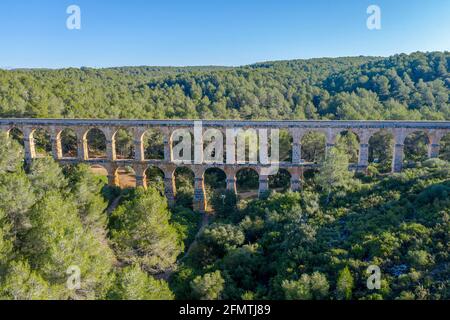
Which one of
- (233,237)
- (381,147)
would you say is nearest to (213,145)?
(233,237)

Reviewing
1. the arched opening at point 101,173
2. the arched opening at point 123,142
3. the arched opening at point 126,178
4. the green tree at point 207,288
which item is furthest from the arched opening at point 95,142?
the green tree at point 207,288

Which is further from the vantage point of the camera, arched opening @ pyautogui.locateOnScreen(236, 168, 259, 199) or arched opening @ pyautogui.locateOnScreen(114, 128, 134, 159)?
arched opening @ pyautogui.locateOnScreen(114, 128, 134, 159)

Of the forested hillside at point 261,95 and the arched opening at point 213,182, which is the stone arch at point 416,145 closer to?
the forested hillside at point 261,95

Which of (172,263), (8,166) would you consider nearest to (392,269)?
(172,263)

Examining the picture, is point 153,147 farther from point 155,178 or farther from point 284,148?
point 284,148

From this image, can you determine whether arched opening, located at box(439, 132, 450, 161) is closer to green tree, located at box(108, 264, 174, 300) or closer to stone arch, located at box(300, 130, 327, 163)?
stone arch, located at box(300, 130, 327, 163)

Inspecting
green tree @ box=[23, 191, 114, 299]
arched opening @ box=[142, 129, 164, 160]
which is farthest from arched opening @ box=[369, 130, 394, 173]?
green tree @ box=[23, 191, 114, 299]
